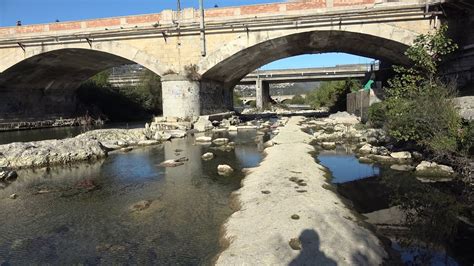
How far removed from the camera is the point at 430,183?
971cm

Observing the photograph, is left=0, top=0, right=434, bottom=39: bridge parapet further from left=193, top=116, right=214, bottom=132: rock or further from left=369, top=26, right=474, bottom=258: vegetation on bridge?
left=369, top=26, right=474, bottom=258: vegetation on bridge

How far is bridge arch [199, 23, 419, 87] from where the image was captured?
2139 centimetres

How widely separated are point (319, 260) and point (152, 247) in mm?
2738

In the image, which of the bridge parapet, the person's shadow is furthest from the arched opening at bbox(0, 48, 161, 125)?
the person's shadow

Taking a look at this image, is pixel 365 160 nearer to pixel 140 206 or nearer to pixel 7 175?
pixel 140 206

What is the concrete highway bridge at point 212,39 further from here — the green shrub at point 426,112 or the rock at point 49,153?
the rock at point 49,153

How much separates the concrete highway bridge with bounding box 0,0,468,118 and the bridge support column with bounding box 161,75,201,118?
0.07 m

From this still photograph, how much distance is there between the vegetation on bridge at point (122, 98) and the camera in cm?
4288

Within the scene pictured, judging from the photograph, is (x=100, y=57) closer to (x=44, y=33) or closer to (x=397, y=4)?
(x=44, y=33)

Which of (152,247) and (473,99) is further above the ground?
(473,99)

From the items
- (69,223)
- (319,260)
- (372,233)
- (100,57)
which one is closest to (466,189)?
(372,233)

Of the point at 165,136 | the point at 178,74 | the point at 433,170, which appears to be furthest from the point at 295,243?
the point at 178,74

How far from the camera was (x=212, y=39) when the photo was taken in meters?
24.9

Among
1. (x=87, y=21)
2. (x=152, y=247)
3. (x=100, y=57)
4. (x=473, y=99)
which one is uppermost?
(x=87, y=21)
